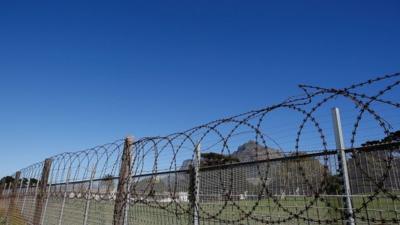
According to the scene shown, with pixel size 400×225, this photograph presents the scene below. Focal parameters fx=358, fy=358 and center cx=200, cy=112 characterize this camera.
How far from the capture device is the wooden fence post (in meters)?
9.86

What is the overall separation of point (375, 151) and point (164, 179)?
3.18m

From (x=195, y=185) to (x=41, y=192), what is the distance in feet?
24.9

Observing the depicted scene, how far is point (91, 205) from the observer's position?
22.9 ft

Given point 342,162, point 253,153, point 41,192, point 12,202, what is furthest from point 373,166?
point 12,202

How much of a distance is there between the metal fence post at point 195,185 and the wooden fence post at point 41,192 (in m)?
6.68

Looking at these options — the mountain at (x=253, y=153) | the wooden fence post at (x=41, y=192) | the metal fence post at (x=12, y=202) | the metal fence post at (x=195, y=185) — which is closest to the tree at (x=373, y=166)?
the mountain at (x=253, y=153)

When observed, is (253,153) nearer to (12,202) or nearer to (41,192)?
(41,192)

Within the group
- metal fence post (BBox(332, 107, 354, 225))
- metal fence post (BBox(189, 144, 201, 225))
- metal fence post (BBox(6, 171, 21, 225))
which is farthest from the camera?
metal fence post (BBox(6, 171, 21, 225))

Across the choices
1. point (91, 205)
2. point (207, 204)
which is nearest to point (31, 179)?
point (91, 205)

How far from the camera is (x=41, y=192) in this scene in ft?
34.5

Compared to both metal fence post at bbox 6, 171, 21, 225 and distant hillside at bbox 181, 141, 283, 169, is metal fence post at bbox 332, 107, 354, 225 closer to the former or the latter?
distant hillside at bbox 181, 141, 283, 169

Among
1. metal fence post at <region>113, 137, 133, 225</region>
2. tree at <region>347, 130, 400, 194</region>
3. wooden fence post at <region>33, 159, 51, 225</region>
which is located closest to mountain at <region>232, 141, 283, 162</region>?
tree at <region>347, 130, 400, 194</region>

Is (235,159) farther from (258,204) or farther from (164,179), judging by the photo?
(164,179)

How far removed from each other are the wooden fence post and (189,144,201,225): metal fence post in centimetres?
668
